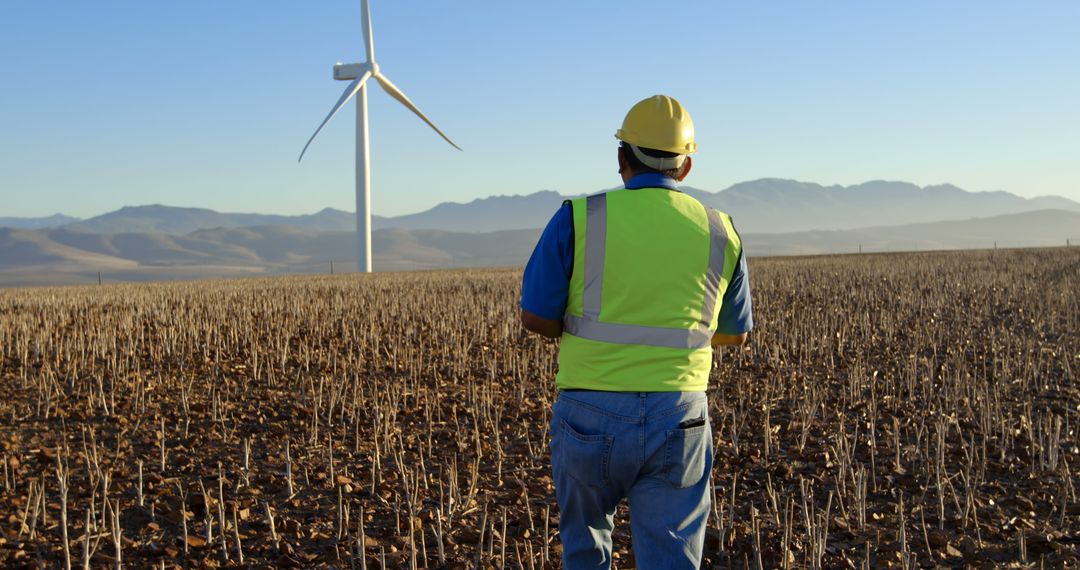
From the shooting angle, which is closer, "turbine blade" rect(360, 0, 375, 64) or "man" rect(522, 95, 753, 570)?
"man" rect(522, 95, 753, 570)

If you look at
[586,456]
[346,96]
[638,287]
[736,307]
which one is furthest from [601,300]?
[346,96]

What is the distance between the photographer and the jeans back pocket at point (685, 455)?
3232mm

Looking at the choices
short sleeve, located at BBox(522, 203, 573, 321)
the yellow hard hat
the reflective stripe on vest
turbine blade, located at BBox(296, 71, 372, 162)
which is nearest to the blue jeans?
the reflective stripe on vest

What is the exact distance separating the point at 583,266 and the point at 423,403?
6.33m

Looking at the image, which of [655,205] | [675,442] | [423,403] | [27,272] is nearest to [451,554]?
[675,442]

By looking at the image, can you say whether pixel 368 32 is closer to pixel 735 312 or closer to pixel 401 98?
pixel 401 98

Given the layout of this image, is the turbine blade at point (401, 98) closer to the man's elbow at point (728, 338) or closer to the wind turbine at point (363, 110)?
the wind turbine at point (363, 110)

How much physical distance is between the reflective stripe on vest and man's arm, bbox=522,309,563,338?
42mm

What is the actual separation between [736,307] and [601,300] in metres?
0.62

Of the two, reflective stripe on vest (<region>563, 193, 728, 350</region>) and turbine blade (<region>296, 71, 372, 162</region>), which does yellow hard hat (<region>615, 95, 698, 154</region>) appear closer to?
reflective stripe on vest (<region>563, 193, 728, 350</region>)

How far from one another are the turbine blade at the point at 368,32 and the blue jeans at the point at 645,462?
43.8 metres

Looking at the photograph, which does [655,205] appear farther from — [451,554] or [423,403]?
[423,403]

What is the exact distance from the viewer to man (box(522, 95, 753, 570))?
10.6 feet

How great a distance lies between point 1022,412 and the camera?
902cm
